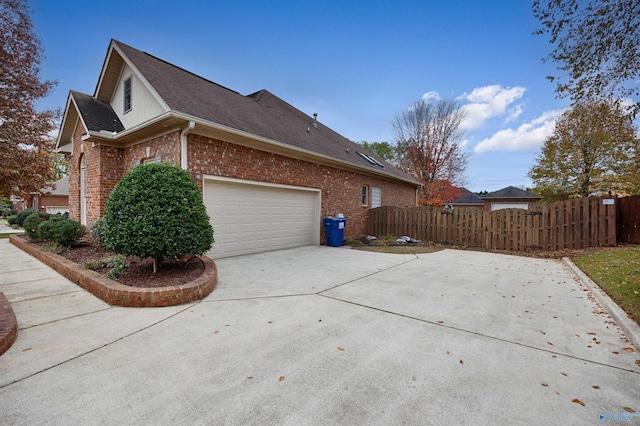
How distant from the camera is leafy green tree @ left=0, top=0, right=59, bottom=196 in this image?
10.9 meters

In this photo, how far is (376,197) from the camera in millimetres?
14312

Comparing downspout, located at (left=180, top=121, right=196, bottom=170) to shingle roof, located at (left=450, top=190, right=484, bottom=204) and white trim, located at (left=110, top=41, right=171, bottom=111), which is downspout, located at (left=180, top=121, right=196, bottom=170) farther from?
shingle roof, located at (left=450, top=190, right=484, bottom=204)

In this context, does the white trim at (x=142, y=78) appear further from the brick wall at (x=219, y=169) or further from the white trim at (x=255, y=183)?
the white trim at (x=255, y=183)

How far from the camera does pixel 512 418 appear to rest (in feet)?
6.31

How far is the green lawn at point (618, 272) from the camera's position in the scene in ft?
→ 13.9

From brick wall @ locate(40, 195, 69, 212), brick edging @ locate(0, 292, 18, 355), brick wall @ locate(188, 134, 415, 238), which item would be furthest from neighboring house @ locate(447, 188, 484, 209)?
brick wall @ locate(40, 195, 69, 212)

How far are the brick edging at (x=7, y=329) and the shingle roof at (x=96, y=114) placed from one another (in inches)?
246

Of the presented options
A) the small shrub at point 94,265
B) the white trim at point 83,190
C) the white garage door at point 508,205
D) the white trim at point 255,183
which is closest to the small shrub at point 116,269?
the small shrub at point 94,265

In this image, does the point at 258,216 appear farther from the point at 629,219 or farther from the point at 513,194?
the point at 513,194

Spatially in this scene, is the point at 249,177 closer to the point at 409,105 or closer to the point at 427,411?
the point at 427,411

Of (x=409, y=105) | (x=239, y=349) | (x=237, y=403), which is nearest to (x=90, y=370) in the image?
(x=239, y=349)

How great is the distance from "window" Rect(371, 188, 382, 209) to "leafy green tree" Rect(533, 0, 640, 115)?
9.21 m

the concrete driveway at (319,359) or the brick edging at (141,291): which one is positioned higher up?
the brick edging at (141,291)

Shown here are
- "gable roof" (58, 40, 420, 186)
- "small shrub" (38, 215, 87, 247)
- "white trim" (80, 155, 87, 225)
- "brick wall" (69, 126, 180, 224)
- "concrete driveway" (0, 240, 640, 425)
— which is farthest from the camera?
"white trim" (80, 155, 87, 225)
